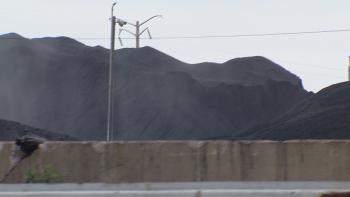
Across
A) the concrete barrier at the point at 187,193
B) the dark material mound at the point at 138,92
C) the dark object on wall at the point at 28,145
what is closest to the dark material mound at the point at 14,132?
the dark material mound at the point at 138,92

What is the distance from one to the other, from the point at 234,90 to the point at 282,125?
62.8ft

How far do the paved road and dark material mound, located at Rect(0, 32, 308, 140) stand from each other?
4570cm

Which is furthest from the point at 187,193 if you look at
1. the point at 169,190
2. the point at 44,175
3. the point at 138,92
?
the point at 138,92

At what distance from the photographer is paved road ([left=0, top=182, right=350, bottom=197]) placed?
6551mm

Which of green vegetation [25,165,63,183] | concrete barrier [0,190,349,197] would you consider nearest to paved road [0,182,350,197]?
concrete barrier [0,190,349,197]

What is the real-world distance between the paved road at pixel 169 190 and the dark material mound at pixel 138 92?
45.7 meters

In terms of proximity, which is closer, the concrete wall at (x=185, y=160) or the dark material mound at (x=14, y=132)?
the concrete wall at (x=185, y=160)

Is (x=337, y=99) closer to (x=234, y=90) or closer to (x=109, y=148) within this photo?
(x=234, y=90)

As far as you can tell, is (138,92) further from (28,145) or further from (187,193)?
(187,193)

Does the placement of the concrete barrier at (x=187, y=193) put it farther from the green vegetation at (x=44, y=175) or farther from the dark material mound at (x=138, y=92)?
the dark material mound at (x=138, y=92)

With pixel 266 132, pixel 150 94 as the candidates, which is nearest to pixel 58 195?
pixel 266 132

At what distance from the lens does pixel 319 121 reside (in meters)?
38.2

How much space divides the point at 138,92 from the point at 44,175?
159 ft

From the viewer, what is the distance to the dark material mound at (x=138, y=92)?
55488mm
